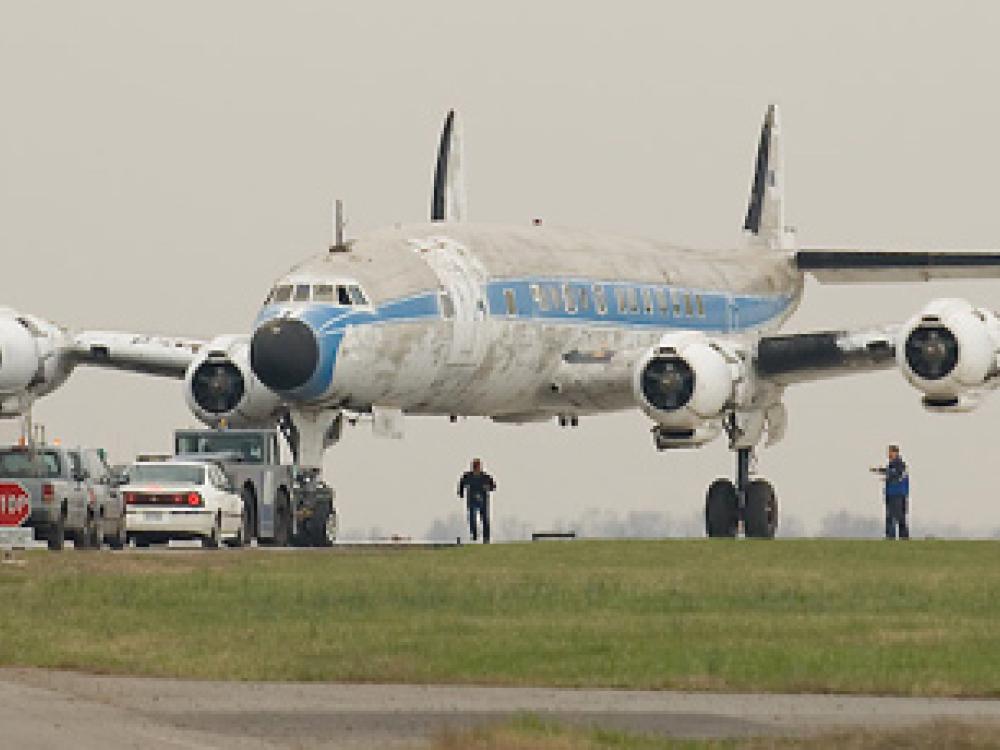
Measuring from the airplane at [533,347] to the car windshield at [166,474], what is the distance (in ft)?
6.69

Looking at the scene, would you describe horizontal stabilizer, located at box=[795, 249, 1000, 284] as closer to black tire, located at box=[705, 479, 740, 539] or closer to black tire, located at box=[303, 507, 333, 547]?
black tire, located at box=[705, 479, 740, 539]

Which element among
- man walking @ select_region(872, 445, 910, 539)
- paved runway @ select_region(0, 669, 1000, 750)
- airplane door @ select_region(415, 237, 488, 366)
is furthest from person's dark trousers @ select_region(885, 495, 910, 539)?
paved runway @ select_region(0, 669, 1000, 750)

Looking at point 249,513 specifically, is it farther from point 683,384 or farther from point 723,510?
point 723,510

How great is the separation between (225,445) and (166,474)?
8913mm

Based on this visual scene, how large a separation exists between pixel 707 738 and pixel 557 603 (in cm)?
1404

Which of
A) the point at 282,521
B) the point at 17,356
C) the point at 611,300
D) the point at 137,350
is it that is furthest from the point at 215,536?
the point at 611,300

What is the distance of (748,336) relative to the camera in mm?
65062

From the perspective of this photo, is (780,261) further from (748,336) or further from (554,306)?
(554,306)

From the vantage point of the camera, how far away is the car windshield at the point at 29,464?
154 feet

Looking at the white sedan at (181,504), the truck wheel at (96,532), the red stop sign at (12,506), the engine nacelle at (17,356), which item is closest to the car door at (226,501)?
the white sedan at (181,504)

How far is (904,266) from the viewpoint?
6219 centimetres

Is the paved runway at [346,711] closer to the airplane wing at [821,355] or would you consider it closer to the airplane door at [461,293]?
the airplane door at [461,293]

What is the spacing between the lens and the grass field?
26.4 meters

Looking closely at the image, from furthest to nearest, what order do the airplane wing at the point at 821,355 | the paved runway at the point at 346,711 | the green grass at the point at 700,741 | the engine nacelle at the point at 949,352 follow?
the airplane wing at the point at 821,355
the engine nacelle at the point at 949,352
the paved runway at the point at 346,711
the green grass at the point at 700,741
